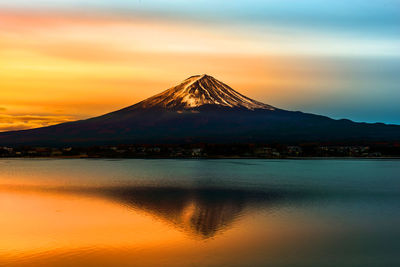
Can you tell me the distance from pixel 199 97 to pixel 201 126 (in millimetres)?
19182

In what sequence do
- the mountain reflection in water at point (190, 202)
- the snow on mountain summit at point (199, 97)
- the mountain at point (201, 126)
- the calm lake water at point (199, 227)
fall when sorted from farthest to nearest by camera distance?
the snow on mountain summit at point (199, 97)
the mountain at point (201, 126)
the mountain reflection in water at point (190, 202)
the calm lake water at point (199, 227)

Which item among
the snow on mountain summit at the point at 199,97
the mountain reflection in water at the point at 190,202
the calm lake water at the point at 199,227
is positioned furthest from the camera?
the snow on mountain summit at the point at 199,97

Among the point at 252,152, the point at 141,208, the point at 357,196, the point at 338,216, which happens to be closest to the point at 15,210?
the point at 141,208

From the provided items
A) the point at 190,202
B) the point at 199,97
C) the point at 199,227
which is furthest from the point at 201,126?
the point at 199,227

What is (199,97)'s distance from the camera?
498 feet

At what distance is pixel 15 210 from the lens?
23172mm

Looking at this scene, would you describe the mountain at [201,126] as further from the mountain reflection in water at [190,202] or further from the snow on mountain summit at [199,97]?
the mountain reflection in water at [190,202]

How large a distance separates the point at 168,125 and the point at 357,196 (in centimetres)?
10503

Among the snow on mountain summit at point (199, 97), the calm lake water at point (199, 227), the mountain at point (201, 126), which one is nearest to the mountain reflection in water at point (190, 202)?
the calm lake water at point (199, 227)

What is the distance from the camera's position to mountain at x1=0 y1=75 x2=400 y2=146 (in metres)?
121

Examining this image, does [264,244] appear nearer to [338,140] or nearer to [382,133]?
[338,140]

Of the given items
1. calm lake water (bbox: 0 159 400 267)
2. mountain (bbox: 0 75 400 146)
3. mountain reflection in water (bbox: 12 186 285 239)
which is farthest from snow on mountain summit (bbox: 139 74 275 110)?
calm lake water (bbox: 0 159 400 267)

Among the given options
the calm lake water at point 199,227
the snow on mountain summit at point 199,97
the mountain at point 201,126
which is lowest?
the calm lake water at point 199,227

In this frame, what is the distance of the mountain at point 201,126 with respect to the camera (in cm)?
12144
